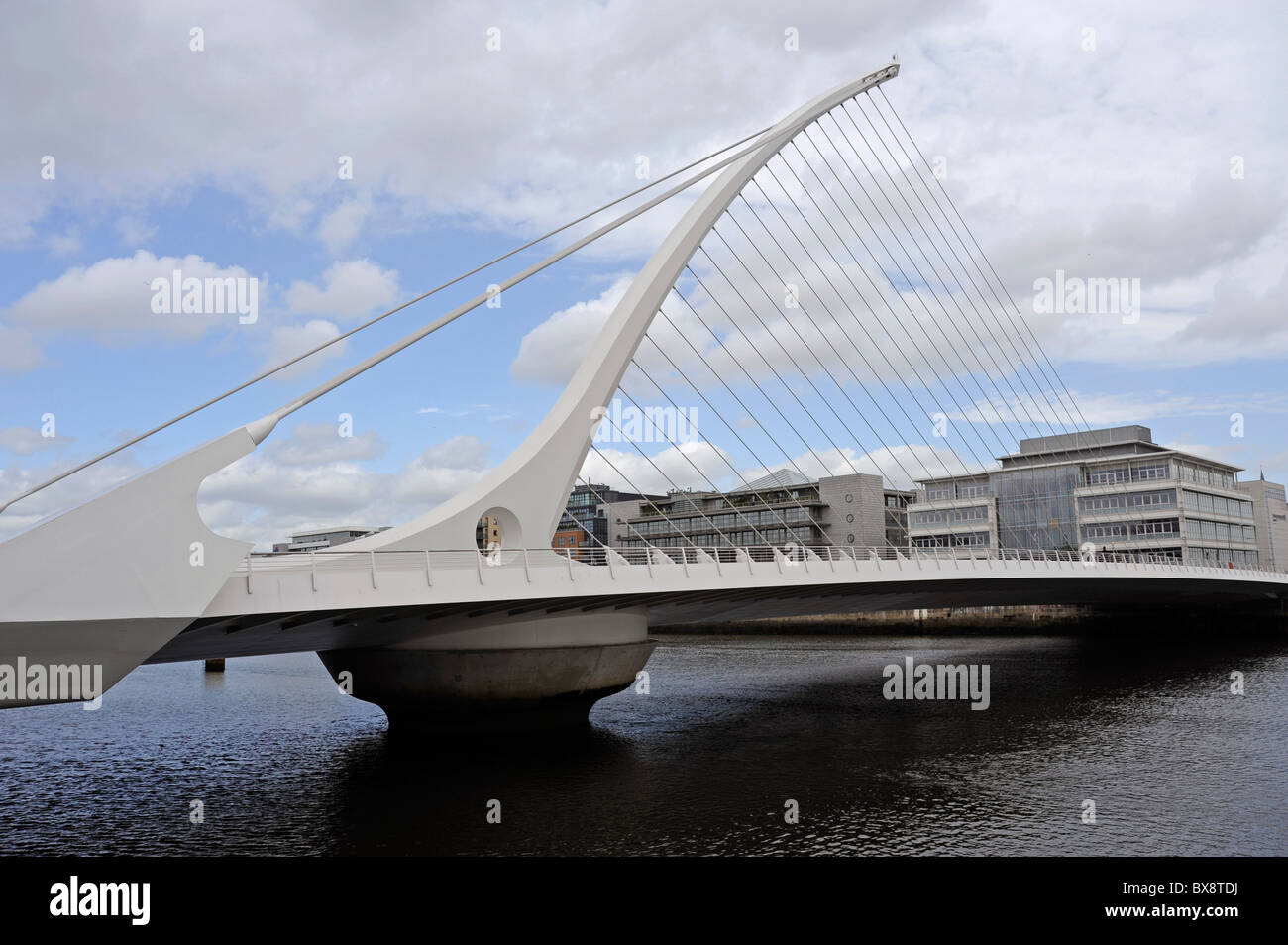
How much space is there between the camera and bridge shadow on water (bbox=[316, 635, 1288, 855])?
1412 centimetres

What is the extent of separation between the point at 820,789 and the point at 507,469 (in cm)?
838

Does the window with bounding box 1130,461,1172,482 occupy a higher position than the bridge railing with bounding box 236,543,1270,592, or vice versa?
the window with bounding box 1130,461,1172,482

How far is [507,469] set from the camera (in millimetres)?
18391

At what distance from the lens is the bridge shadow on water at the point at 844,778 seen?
14117mm

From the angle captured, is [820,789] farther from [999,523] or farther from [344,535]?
[344,535]

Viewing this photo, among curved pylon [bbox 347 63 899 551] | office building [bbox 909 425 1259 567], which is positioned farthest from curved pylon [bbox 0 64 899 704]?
office building [bbox 909 425 1259 567]

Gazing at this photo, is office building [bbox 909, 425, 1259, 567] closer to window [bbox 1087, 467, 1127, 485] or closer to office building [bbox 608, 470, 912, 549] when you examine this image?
window [bbox 1087, 467, 1127, 485]

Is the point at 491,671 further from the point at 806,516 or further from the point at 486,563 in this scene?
the point at 806,516

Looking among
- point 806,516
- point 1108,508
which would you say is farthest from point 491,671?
point 806,516

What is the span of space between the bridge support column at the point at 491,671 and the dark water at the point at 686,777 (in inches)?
33.2

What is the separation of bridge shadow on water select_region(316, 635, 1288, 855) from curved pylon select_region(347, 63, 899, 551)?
14.7 ft

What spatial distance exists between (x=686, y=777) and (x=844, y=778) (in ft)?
10.0

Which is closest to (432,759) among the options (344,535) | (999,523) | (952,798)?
(952,798)

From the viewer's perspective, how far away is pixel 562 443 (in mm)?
19375
